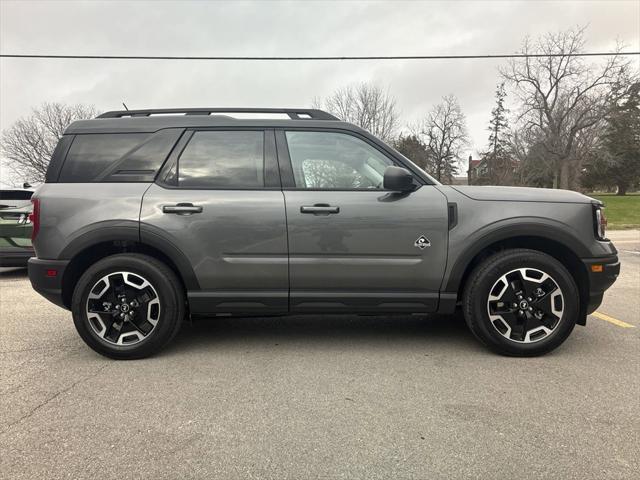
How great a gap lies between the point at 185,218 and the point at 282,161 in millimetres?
931

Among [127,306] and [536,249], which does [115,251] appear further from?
[536,249]

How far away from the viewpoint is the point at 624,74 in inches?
1545

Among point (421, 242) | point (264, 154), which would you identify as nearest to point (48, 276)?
point (264, 154)

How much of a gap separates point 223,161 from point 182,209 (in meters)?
0.54

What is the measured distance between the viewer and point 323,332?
4.41m

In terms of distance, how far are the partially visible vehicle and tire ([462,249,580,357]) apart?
271 inches

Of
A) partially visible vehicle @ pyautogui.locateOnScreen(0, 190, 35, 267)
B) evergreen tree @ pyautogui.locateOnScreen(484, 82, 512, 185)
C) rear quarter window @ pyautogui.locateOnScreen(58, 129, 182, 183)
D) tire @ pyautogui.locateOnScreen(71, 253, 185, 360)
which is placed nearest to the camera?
tire @ pyautogui.locateOnScreen(71, 253, 185, 360)

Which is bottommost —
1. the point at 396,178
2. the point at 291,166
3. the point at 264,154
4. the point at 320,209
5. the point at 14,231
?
A: the point at 14,231

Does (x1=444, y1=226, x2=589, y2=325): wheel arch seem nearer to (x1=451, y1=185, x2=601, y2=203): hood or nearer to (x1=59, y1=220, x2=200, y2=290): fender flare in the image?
(x1=451, y1=185, x2=601, y2=203): hood

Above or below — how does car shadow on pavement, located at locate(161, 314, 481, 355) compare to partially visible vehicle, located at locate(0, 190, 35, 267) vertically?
below

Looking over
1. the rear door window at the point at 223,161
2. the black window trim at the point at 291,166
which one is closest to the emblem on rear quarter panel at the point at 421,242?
the black window trim at the point at 291,166

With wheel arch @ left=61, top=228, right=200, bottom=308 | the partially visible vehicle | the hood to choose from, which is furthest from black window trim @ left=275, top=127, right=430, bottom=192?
the partially visible vehicle

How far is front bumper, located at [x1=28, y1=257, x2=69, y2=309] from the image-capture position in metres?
3.64

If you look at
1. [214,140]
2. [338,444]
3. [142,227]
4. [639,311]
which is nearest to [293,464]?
[338,444]
